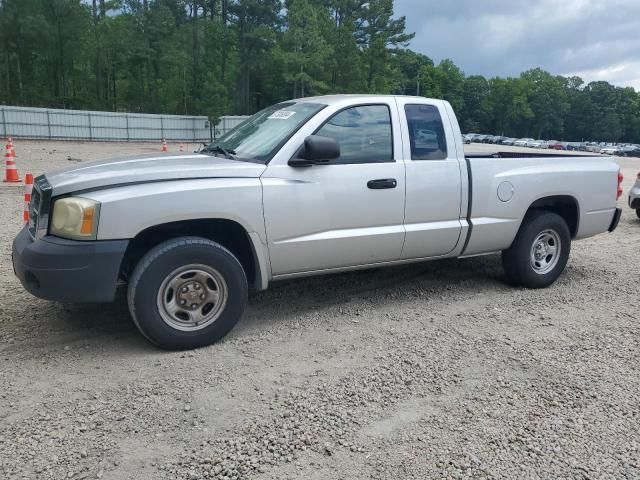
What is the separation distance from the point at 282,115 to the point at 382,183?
1076 millimetres

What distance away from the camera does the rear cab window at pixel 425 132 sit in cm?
465

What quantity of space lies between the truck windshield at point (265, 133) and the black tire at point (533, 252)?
97.9 inches

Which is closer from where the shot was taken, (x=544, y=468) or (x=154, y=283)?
(x=544, y=468)

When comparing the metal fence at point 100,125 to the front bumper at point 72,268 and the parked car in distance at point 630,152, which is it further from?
the parked car in distance at point 630,152

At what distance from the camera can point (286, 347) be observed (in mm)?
3930

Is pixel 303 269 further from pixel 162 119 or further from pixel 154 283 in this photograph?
pixel 162 119

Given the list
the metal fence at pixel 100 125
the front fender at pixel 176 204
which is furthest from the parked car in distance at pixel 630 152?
the front fender at pixel 176 204

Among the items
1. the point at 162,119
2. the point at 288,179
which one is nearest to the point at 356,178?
the point at 288,179

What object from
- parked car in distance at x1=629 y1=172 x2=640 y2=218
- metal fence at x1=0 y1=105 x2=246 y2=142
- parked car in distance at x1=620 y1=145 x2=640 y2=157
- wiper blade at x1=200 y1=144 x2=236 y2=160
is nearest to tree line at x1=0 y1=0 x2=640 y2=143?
metal fence at x1=0 y1=105 x2=246 y2=142

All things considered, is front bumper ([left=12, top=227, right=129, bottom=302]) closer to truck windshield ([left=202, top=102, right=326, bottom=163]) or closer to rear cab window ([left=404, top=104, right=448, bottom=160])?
truck windshield ([left=202, top=102, right=326, bottom=163])

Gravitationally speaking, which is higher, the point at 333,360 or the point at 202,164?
the point at 202,164

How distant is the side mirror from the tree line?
40.6 metres

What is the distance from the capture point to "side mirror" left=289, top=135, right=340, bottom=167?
3914mm

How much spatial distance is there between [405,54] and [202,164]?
70580 mm
